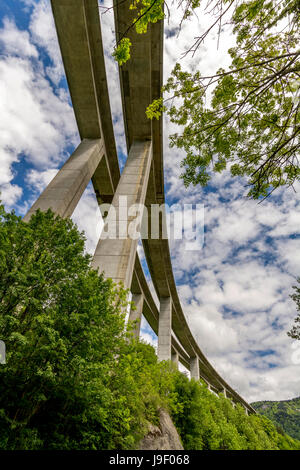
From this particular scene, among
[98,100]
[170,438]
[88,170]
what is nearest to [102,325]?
[170,438]

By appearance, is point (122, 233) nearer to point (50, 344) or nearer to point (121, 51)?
point (50, 344)

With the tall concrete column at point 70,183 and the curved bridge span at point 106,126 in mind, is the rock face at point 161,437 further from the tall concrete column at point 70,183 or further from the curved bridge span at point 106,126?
the tall concrete column at point 70,183

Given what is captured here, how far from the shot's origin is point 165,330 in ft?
85.0

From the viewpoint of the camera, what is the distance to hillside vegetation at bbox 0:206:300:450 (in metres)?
4.36

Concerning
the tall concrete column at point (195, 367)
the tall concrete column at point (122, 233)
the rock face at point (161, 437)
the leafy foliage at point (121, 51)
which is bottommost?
the rock face at point (161, 437)

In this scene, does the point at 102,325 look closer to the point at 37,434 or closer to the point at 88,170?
the point at 37,434

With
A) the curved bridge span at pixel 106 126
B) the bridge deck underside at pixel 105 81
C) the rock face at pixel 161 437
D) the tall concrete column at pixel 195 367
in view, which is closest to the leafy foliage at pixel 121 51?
the bridge deck underside at pixel 105 81

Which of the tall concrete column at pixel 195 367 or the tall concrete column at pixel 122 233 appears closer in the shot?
the tall concrete column at pixel 122 233

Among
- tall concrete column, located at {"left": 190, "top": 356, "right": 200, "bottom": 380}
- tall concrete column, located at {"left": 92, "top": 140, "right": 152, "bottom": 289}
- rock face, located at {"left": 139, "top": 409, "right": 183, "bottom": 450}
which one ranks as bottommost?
rock face, located at {"left": 139, "top": 409, "right": 183, "bottom": 450}

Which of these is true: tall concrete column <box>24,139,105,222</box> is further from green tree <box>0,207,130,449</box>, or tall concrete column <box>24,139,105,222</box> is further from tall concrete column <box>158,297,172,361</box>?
tall concrete column <box>158,297,172,361</box>

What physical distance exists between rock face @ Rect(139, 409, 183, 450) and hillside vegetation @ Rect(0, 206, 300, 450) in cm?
39

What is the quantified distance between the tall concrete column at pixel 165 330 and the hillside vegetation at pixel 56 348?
762 inches

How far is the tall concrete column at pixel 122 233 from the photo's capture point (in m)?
10.1

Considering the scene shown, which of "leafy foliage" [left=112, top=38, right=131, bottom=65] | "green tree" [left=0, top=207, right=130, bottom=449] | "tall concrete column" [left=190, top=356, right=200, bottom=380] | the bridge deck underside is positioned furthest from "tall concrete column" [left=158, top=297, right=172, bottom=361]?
"leafy foliage" [left=112, top=38, right=131, bottom=65]
